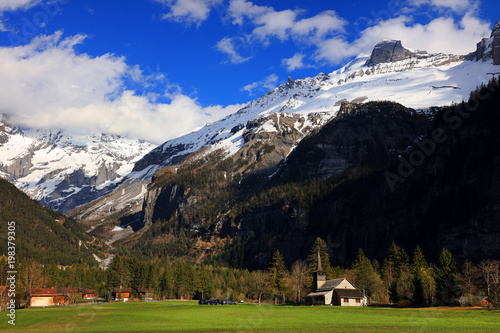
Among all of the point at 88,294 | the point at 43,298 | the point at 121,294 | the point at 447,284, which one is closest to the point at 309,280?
the point at 447,284

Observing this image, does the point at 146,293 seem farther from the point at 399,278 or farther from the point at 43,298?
the point at 399,278

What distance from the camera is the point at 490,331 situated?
4572 cm

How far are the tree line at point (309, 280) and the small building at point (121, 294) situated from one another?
3.73 meters

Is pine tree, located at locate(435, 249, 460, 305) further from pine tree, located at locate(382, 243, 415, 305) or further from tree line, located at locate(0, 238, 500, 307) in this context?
pine tree, located at locate(382, 243, 415, 305)

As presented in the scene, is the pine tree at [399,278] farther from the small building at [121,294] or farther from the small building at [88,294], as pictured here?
the small building at [88,294]

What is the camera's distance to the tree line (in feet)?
313

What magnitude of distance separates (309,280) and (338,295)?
23427 mm

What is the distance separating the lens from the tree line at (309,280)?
95.5 meters

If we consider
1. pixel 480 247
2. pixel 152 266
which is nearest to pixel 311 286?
pixel 480 247

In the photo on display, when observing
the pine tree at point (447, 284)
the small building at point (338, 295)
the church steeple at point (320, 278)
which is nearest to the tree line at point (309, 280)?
the pine tree at point (447, 284)

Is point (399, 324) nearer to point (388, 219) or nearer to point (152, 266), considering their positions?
point (152, 266)

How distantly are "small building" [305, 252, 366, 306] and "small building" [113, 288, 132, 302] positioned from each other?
238 ft

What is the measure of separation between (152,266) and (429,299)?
11100cm

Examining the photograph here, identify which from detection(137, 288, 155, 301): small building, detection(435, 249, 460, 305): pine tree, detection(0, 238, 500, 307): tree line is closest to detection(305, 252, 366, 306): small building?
detection(0, 238, 500, 307): tree line
